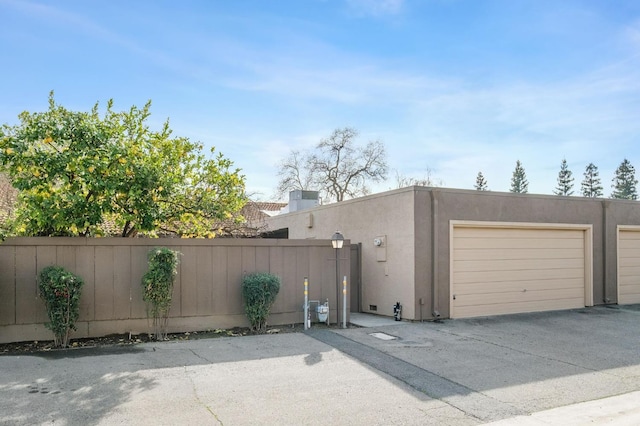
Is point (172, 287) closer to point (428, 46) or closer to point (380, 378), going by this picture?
point (380, 378)

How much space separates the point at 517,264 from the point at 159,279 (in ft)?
28.3

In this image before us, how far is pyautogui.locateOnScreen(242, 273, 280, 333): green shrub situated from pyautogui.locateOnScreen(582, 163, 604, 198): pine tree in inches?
2277

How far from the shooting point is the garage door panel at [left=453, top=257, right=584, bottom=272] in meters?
11.3

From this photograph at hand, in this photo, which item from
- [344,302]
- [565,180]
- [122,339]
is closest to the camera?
[122,339]

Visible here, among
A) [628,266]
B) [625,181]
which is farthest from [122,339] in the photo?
[625,181]

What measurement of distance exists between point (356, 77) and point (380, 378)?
9.36 meters

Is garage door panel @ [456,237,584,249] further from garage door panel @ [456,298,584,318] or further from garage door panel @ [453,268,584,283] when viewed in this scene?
garage door panel @ [456,298,584,318]

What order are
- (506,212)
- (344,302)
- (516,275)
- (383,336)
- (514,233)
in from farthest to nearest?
(514,233)
(516,275)
(506,212)
(344,302)
(383,336)

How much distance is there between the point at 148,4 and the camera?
30.8 feet

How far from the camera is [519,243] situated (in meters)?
12.1

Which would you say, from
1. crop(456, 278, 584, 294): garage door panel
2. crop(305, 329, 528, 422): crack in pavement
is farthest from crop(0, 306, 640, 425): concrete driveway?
crop(456, 278, 584, 294): garage door panel

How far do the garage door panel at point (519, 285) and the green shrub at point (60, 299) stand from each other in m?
7.99

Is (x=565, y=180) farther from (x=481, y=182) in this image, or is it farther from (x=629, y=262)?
(x=629, y=262)

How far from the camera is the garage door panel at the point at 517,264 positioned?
1129cm
